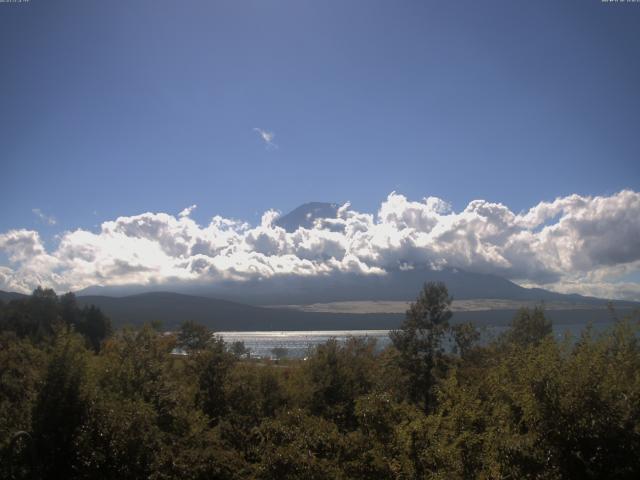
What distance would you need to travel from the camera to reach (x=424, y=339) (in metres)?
38.5

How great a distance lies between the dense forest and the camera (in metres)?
12.7

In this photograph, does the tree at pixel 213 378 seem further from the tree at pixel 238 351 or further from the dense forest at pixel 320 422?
the tree at pixel 238 351

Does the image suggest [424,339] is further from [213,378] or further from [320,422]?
[320,422]

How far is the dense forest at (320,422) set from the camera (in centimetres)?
1266

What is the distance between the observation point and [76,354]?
19.4 meters

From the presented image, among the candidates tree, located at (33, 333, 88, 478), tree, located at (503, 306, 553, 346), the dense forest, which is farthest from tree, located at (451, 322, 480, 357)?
tree, located at (33, 333, 88, 478)

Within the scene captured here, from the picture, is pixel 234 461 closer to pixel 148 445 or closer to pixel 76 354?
pixel 148 445

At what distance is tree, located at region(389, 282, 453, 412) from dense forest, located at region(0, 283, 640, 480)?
884cm

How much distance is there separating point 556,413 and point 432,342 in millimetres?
25945

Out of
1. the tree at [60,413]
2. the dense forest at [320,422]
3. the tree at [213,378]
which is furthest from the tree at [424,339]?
the tree at [60,413]

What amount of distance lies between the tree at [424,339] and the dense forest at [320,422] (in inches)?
348

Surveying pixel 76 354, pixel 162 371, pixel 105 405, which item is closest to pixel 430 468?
pixel 105 405

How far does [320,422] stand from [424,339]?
20.9 m

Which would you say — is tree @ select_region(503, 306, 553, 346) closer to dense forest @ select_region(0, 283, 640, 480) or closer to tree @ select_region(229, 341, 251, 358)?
tree @ select_region(229, 341, 251, 358)
